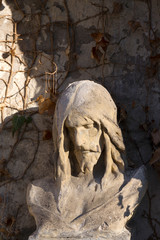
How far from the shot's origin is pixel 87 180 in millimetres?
3916

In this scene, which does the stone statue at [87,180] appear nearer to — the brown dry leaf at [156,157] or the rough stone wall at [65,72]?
the brown dry leaf at [156,157]

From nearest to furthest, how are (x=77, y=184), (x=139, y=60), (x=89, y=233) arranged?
(x=89, y=233)
(x=77, y=184)
(x=139, y=60)

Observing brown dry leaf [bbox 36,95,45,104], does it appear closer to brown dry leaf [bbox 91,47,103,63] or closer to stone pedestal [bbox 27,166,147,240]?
brown dry leaf [bbox 91,47,103,63]

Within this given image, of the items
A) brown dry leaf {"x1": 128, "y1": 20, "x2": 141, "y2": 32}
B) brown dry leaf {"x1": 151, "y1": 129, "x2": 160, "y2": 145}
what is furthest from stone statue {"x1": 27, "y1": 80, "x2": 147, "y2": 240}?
brown dry leaf {"x1": 128, "y1": 20, "x2": 141, "y2": 32}

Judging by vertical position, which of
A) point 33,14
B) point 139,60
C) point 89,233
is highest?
point 33,14

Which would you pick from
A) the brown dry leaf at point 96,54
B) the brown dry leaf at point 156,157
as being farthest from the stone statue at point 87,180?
the brown dry leaf at point 96,54

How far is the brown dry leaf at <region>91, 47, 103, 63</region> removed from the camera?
14.9 feet

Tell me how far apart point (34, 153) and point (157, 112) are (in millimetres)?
1062

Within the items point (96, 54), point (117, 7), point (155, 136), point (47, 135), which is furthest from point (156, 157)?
point (117, 7)

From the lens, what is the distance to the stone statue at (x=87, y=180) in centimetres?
369

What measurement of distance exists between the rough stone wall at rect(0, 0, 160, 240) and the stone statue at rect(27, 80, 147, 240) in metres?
0.48

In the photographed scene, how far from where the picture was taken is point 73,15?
4.65m

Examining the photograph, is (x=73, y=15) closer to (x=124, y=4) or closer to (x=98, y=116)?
(x=124, y=4)

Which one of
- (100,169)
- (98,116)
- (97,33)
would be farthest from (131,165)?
(97,33)
